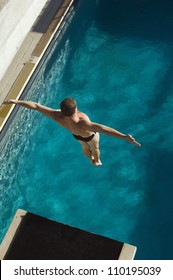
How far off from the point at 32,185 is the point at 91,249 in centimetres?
378

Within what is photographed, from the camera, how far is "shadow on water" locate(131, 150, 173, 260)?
8.81m

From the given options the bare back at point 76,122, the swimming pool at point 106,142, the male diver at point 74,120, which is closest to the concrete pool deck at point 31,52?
the swimming pool at point 106,142

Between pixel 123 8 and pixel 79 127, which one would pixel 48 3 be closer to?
pixel 123 8

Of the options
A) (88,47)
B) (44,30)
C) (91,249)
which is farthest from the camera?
(88,47)

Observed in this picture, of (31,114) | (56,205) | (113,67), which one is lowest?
(56,205)

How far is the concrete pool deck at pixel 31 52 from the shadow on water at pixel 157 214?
3.59m

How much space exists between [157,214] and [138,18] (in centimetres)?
680

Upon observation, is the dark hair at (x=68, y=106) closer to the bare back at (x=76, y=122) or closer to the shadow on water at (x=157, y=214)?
the bare back at (x=76, y=122)

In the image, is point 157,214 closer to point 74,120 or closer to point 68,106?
point 74,120

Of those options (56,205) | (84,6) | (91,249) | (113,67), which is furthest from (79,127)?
(84,6)

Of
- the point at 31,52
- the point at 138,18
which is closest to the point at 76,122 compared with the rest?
the point at 31,52

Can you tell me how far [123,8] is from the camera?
44.8 feet

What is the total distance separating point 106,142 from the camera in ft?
34.3

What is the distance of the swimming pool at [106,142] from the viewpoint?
927 cm
